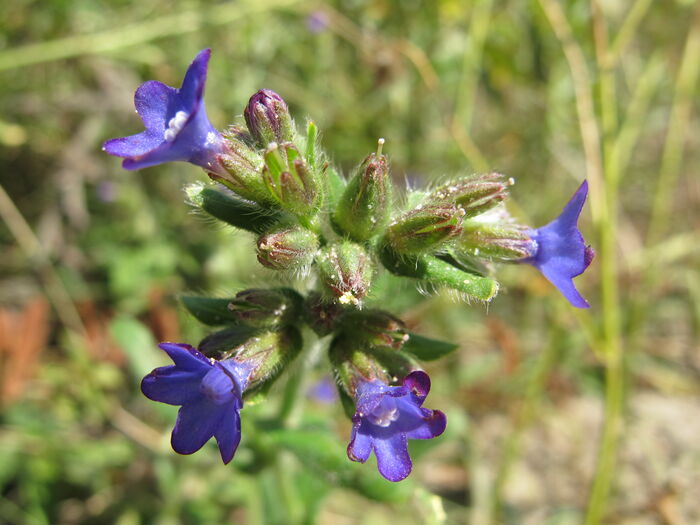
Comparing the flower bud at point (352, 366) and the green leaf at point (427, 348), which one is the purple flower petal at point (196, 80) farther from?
the green leaf at point (427, 348)

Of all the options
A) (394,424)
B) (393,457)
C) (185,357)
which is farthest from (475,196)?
(185,357)

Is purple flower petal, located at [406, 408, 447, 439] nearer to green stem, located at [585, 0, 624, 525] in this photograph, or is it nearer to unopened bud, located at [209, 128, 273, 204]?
unopened bud, located at [209, 128, 273, 204]

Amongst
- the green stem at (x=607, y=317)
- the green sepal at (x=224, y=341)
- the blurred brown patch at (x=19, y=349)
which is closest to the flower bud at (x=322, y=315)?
the green sepal at (x=224, y=341)

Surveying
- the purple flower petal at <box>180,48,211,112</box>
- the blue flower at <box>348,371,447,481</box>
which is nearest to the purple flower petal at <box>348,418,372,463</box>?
the blue flower at <box>348,371,447,481</box>

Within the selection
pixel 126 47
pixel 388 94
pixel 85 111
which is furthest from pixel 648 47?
pixel 85 111

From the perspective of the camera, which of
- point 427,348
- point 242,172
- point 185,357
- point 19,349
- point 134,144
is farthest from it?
point 19,349

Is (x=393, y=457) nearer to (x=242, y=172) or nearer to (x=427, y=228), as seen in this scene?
(x=427, y=228)

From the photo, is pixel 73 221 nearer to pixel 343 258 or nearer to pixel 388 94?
pixel 388 94
